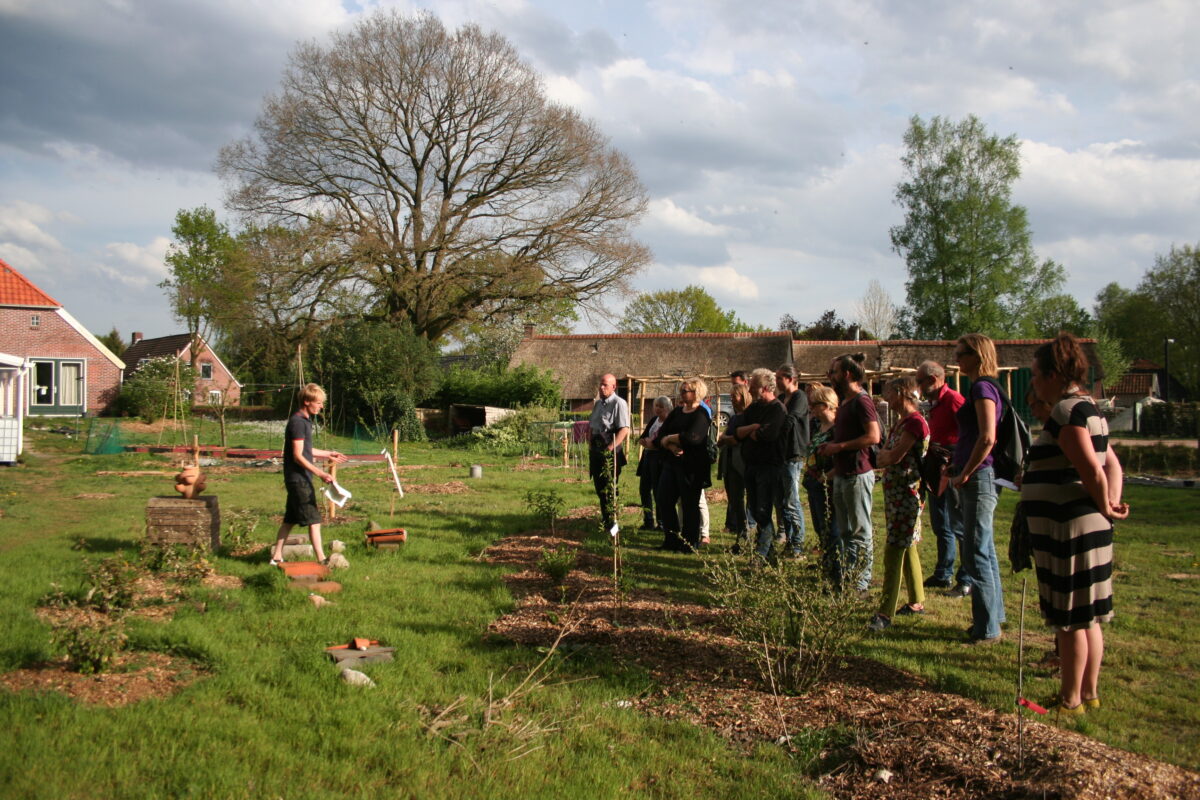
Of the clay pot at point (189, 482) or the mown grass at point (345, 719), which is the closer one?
the mown grass at point (345, 719)

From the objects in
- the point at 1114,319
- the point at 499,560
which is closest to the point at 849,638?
the point at 499,560

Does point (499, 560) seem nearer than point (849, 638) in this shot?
No

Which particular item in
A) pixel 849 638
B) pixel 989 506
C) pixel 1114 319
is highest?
pixel 1114 319

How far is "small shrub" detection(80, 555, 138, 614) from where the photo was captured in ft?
15.6

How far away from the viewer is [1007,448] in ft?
17.3

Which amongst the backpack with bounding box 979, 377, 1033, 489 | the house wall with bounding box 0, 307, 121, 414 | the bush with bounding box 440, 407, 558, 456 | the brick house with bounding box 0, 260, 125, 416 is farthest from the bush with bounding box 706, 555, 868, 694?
the house wall with bounding box 0, 307, 121, 414

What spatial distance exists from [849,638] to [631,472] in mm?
12995

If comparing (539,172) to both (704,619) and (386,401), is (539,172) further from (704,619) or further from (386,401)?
(704,619)

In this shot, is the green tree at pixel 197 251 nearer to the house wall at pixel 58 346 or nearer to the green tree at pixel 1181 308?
the house wall at pixel 58 346

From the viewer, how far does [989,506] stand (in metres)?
5.20

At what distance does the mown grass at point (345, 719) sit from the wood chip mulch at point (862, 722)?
23 cm

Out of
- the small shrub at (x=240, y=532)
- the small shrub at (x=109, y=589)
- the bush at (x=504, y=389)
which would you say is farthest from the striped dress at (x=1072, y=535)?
the bush at (x=504, y=389)

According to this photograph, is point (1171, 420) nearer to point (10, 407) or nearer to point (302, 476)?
point (302, 476)

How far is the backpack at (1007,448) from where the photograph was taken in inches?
207
